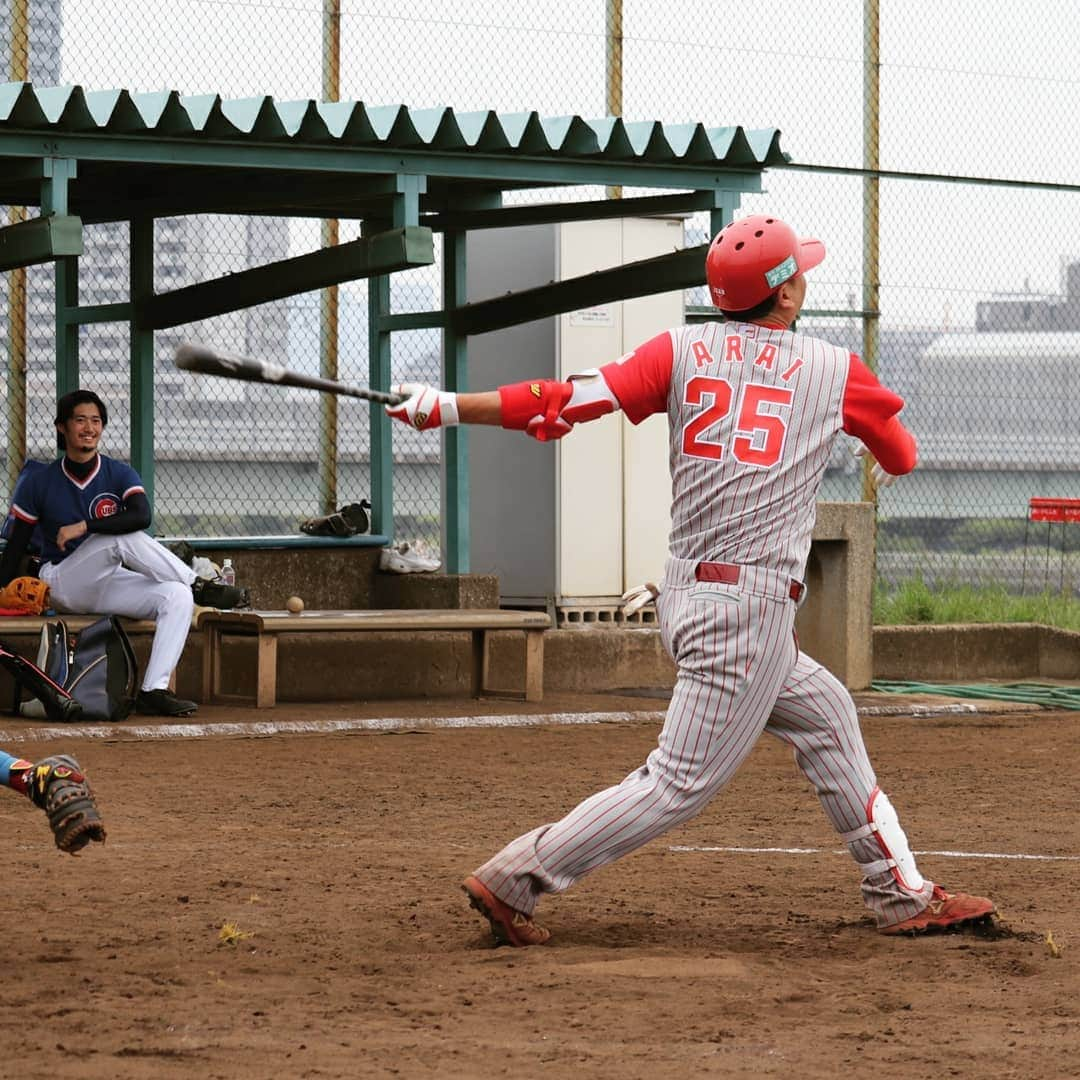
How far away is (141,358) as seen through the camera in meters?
12.2

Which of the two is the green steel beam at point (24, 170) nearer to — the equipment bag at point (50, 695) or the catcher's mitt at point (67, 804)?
the equipment bag at point (50, 695)

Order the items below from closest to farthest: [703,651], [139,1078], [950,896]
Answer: [139,1078] < [703,651] < [950,896]

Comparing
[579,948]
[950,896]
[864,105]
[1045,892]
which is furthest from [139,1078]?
[864,105]

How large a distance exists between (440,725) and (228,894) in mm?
4757

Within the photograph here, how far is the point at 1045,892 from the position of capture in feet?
20.0

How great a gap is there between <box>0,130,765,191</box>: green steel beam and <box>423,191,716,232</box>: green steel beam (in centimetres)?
26

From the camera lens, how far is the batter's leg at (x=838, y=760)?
528cm

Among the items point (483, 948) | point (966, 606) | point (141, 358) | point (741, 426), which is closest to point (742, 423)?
point (741, 426)

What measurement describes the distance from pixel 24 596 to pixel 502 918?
6.02m

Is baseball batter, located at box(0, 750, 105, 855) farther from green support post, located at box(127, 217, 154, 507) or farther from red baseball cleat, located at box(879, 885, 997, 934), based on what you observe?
green support post, located at box(127, 217, 154, 507)

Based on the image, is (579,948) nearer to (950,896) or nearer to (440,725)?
(950,896)

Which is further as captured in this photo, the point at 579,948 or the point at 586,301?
the point at 586,301

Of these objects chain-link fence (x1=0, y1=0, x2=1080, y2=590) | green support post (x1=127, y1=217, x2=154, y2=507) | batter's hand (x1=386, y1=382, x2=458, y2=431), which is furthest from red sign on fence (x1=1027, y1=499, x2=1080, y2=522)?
batter's hand (x1=386, y1=382, x2=458, y2=431)

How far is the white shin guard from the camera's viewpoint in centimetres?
535
